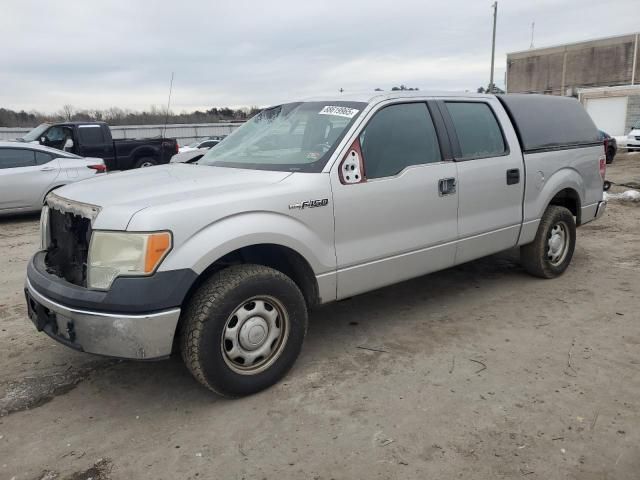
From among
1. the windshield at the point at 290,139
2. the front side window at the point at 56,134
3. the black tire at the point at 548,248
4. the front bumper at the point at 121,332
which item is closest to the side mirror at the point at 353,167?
the windshield at the point at 290,139

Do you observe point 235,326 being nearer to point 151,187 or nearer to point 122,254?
point 122,254

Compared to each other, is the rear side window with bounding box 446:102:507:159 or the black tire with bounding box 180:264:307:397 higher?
the rear side window with bounding box 446:102:507:159

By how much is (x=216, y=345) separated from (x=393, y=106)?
7.18ft

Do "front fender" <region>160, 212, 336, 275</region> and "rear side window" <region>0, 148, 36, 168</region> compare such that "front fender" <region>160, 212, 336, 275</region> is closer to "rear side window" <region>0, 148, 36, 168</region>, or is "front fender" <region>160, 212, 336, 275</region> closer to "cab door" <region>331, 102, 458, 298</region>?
"cab door" <region>331, 102, 458, 298</region>

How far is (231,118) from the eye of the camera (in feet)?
142

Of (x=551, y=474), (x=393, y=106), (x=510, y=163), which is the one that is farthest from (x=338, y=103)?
(x=551, y=474)

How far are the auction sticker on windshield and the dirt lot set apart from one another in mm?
1664

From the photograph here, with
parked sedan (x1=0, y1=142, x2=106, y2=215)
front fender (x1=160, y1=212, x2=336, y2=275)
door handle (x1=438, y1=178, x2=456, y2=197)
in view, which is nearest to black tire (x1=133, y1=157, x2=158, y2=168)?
parked sedan (x1=0, y1=142, x2=106, y2=215)

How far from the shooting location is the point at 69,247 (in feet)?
10.7

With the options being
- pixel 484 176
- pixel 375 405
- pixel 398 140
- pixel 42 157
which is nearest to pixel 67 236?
pixel 375 405

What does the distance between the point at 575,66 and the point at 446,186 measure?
5505 cm

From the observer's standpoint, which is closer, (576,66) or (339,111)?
(339,111)

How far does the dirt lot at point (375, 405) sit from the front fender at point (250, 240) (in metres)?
0.81

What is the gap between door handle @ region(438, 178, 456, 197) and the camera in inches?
161
